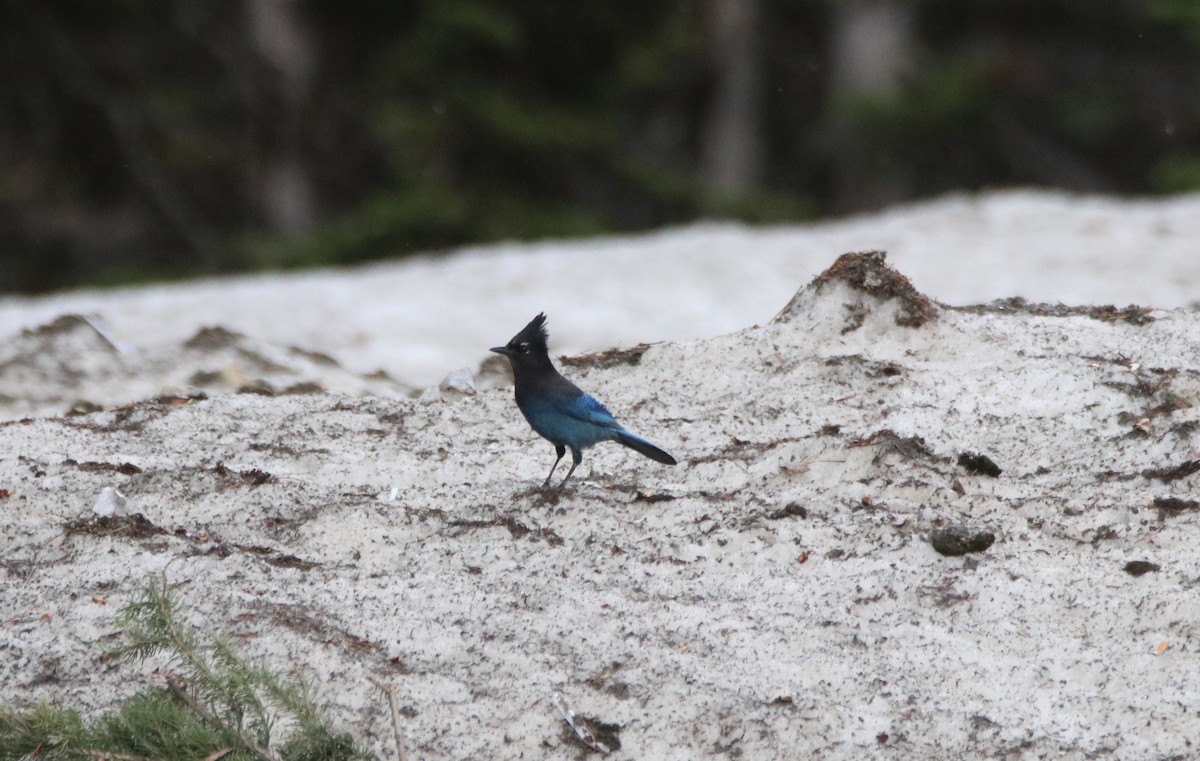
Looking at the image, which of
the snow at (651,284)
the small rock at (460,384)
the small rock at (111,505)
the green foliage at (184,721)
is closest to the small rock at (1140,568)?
the green foliage at (184,721)

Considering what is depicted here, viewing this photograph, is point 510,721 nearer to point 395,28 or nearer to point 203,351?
point 203,351

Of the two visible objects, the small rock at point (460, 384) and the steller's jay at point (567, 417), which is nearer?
the steller's jay at point (567, 417)

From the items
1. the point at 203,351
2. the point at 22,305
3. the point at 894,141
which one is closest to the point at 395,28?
the point at 894,141

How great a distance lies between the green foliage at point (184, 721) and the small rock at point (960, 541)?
59.9 inches

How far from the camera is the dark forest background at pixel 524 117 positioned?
48.3 feet

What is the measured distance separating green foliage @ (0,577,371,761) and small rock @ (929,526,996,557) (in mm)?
1520

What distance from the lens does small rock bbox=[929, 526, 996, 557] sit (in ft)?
11.7

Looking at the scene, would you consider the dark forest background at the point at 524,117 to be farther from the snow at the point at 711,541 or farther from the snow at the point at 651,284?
the snow at the point at 711,541

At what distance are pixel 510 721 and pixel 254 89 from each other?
15.1 m

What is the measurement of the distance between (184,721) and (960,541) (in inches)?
74.5

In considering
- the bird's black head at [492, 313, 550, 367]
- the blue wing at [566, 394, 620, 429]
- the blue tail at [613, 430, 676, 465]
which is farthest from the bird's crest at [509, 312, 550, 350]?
the blue tail at [613, 430, 676, 465]

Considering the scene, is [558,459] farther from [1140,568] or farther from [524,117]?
[524,117]

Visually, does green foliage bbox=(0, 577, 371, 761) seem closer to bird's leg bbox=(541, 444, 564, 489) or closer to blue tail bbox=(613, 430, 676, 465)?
bird's leg bbox=(541, 444, 564, 489)

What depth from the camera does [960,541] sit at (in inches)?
141
